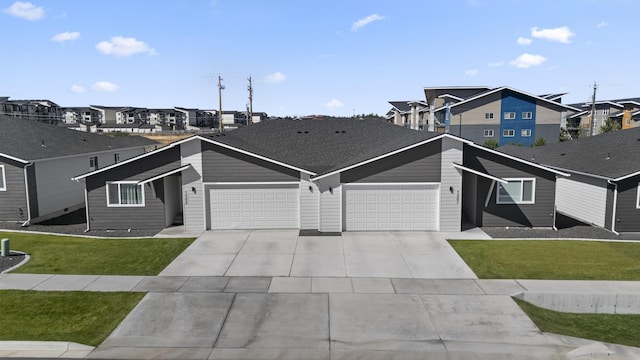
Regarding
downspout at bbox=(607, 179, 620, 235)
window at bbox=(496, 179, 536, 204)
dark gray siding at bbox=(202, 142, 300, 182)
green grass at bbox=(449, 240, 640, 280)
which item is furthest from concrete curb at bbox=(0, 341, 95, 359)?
downspout at bbox=(607, 179, 620, 235)

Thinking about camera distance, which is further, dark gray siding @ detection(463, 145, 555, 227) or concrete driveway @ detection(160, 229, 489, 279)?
dark gray siding @ detection(463, 145, 555, 227)

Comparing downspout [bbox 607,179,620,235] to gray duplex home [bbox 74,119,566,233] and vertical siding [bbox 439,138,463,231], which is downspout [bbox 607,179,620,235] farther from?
vertical siding [bbox 439,138,463,231]

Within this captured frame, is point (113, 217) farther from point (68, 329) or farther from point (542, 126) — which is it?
point (542, 126)

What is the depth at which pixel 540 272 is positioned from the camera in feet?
48.0

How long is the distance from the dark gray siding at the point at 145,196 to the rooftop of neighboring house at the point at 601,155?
2029 cm

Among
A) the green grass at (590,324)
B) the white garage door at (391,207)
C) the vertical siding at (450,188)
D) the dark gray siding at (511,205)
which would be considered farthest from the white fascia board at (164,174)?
the green grass at (590,324)

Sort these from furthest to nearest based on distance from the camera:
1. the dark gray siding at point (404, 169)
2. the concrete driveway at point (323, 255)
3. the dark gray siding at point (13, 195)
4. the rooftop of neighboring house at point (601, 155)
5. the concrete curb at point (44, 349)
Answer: the dark gray siding at point (13, 195) < the rooftop of neighboring house at point (601, 155) < the dark gray siding at point (404, 169) < the concrete driveway at point (323, 255) < the concrete curb at point (44, 349)

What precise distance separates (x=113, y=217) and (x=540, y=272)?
60.0ft

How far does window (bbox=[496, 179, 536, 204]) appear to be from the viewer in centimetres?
2062

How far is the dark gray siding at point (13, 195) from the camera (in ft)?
71.6

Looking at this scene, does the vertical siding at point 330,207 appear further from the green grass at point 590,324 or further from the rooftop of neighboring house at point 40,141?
the rooftop of neighboring house at point 40,141

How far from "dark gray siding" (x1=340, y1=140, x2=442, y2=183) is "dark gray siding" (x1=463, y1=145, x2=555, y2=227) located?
5.60 feet

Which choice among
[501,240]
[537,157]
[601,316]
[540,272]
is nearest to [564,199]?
[537,157]

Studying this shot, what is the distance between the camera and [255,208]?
2089 cm
